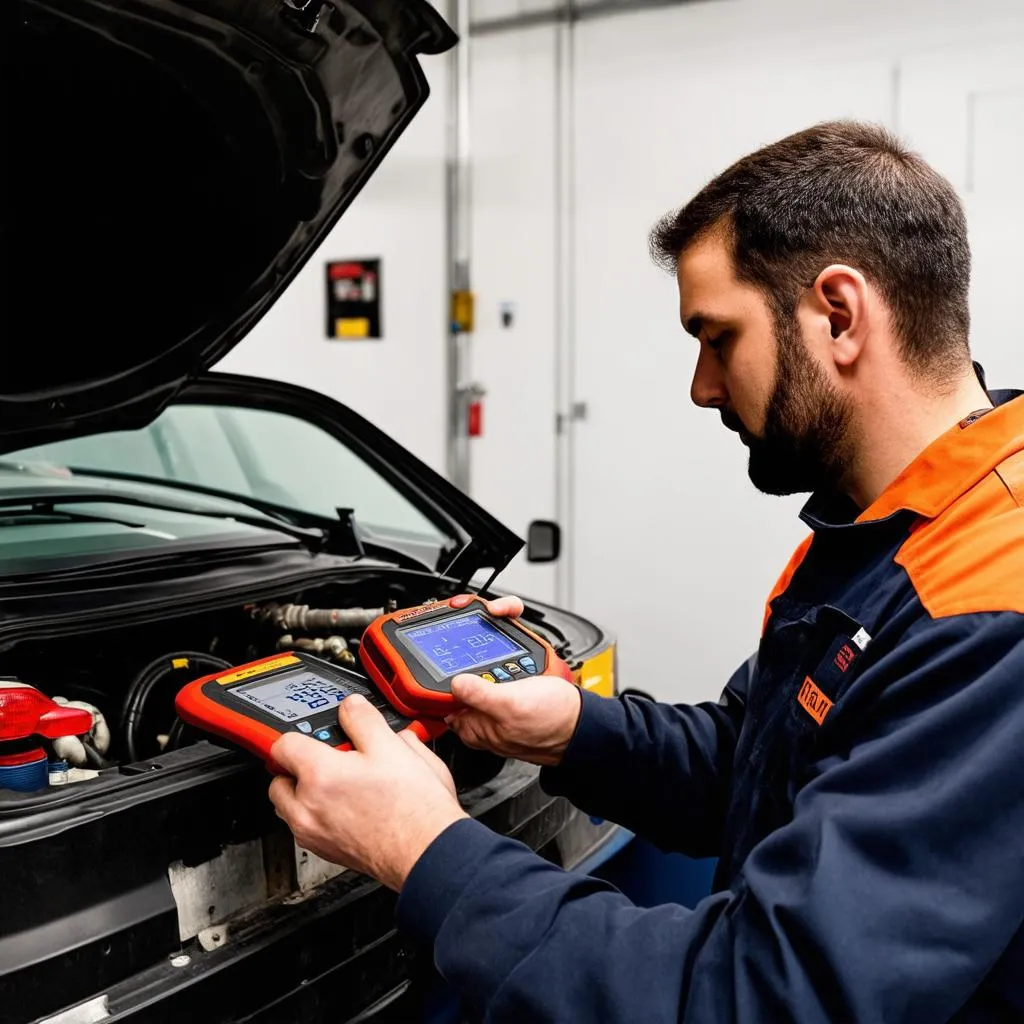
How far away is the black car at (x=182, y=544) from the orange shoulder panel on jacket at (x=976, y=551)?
2.49ft

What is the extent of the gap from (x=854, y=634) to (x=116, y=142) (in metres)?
1.29

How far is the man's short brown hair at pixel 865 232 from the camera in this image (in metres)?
1.09

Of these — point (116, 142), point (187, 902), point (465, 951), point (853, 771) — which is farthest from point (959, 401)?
point (116, 142)

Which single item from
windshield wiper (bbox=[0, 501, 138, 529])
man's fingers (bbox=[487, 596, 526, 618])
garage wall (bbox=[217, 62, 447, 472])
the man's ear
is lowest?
man's fingers (bbox=[487, 596, 526, 618])

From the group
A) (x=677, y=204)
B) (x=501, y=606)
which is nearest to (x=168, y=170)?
(x=501, y=606)

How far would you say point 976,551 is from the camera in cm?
92

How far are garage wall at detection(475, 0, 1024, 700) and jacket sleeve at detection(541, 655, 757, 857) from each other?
2313mm

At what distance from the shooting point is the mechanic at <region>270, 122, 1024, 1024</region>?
820mm

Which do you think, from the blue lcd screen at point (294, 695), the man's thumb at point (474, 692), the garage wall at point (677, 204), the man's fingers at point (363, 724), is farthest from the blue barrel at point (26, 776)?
the garage wall at point (677, 204)

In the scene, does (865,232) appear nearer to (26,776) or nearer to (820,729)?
(820,729)

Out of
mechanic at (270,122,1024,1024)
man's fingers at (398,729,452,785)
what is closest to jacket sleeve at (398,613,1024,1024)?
mechanic at (270,122,1024,1024)

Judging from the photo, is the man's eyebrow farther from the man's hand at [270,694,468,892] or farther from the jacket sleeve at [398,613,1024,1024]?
the man's hand at [270,694,468,892]

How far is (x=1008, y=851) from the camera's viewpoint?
82 cm

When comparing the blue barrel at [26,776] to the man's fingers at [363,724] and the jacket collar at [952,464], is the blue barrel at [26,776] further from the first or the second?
the jacket collar at [952,464]
